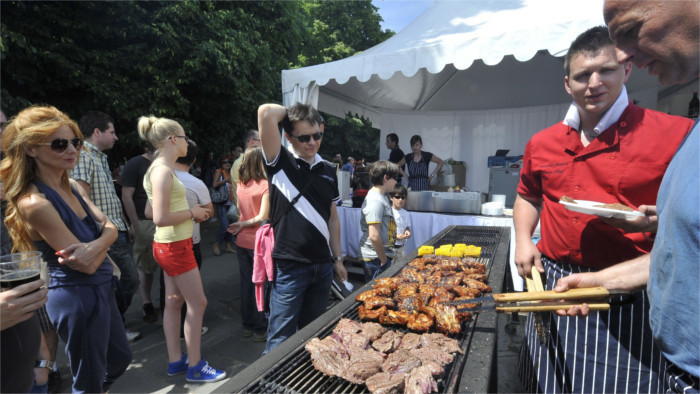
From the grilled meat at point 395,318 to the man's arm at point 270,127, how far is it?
1.33 m

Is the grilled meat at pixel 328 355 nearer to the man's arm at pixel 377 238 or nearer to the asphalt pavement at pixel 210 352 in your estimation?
the asphalt pavement at pixel 210 352

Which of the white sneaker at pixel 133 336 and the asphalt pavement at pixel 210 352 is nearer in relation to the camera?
the asphalt pavement at pixel 210 352

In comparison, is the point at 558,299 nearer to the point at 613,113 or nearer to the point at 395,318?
the point at 395,318

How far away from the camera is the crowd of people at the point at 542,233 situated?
106 centimetres

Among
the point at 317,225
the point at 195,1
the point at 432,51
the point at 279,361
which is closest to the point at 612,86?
the point at 317,225

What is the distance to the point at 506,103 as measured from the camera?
388 inches

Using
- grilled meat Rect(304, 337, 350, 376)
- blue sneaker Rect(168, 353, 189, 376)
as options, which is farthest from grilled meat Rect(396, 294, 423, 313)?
blue sneaker Rect(168, 353, 189, 376)

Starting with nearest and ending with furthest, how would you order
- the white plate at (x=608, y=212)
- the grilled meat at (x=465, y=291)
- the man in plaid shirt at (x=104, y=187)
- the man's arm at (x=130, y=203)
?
1. the white plate at (x=608, y=212)
2. the grilled meat at (x=465, y=291)
3. the man in plaid shirt at (x=104, y=187)
4. the man's arm at (x=130, y=203)

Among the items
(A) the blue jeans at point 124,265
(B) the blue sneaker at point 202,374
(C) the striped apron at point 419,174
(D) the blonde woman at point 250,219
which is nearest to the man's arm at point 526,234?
(D) the blonde woman at point 250,219

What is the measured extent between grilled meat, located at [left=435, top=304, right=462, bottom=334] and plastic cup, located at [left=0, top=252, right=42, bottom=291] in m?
2.00

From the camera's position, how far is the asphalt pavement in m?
3.21

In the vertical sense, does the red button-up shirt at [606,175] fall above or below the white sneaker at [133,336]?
above

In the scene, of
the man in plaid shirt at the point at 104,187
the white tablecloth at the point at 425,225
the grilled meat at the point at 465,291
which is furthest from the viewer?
the white tablecloth at the point at 425,225

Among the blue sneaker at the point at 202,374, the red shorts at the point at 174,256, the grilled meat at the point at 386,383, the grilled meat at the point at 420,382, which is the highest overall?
the red shorts at the point at 174,256
